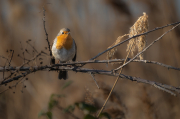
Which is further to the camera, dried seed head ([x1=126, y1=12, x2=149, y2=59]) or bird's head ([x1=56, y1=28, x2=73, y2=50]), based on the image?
bird's head ([x1=56, y1=28, x2=73, y2=50])

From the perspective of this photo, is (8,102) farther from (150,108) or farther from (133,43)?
(133,43)

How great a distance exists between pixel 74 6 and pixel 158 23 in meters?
1.77

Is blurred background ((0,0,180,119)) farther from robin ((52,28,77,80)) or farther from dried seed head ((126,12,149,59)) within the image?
dried seed head ((126,12,149,59))

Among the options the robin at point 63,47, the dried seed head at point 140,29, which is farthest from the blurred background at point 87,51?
the dried seed head at point 140,29

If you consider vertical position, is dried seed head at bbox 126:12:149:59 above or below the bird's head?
below

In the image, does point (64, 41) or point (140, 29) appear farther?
point (64, 41)

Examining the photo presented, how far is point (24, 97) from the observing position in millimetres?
3357

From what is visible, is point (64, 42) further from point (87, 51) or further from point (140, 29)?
point (140, 29)

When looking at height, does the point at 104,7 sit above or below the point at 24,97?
above

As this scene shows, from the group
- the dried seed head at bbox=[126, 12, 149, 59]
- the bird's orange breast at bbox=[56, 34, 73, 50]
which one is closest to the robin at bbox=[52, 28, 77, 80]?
the bird's orange breast at bbox=[56, 34, 73, 50]

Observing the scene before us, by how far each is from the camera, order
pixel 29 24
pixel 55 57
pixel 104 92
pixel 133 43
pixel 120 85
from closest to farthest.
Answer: pixel 133 43
pixel 104 92
pixel 55 57
pixel 120 85
pixel 29 24

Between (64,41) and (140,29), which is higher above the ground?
(64,41)

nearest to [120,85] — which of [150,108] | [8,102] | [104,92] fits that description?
[150,108]

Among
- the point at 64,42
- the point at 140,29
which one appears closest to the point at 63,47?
the point at 64,42
